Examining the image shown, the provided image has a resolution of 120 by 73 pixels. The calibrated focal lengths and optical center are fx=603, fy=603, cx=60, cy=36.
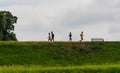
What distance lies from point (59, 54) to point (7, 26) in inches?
1812

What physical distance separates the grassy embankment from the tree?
37.7 metres

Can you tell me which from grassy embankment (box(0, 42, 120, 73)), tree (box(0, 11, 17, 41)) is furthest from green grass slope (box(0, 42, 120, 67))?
tree (box(0, 11, 17, 41))

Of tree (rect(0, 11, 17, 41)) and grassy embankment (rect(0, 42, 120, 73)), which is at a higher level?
tree (rect(0, 11, 17, 41))

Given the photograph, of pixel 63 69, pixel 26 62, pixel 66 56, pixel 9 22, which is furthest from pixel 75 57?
pixel 9 22

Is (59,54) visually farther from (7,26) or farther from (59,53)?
(7,26)

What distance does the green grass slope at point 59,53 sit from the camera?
76000mm

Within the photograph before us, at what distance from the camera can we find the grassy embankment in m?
75.1

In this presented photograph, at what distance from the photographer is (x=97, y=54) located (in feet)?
267

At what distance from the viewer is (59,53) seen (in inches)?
3187

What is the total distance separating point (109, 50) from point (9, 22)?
46.6 metres

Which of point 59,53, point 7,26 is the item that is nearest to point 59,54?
point 59,53

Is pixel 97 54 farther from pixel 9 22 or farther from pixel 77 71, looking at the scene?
pixel 9 22

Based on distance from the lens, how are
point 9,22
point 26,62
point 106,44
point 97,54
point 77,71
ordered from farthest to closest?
point 9,22 < point 106,44 < point 97,54 < point 26,62 < point 77,71

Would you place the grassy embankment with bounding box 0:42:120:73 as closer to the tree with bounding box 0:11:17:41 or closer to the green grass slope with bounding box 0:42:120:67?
the green grass slope with bounding box 0:42:120:67
